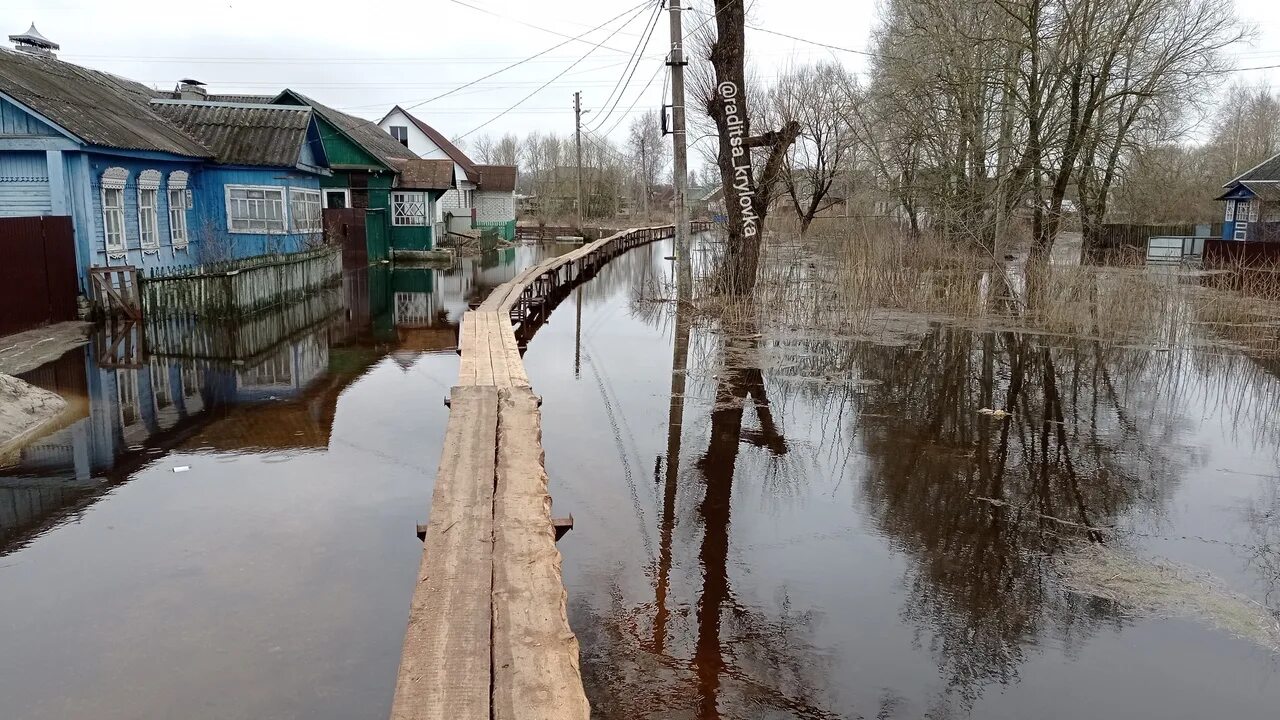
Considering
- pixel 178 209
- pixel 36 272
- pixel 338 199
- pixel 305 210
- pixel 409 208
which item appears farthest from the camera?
pixel 409 208

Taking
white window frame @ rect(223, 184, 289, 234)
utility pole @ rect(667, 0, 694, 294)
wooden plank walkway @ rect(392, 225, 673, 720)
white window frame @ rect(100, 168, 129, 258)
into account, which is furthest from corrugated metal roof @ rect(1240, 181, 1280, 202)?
white window frame @ rect(100, 168, 129, 258)

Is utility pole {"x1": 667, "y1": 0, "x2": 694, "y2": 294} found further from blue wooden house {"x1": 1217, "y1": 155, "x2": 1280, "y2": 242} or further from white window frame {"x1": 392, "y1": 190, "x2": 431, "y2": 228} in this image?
blue wooden house {"x1": 1217, "y1": 155, "x2": 1280, "y2": 242}

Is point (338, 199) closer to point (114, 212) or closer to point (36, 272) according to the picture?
point (114, 212)

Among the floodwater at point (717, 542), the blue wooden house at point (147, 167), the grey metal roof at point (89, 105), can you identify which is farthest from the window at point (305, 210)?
the floodwater at point (717, 542)

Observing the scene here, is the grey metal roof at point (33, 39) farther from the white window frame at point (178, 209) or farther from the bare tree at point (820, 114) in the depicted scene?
the bare tree at point (820, 114)

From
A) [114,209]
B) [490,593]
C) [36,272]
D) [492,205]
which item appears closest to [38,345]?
[36,272]

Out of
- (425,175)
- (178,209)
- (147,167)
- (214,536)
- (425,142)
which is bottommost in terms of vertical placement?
(214,536)

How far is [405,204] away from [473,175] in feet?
45.6

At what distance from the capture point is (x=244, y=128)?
2022cm

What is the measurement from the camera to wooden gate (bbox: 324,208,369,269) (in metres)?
23.7

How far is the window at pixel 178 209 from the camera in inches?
699

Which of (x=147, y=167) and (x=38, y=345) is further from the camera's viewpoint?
(x=147, y=167)

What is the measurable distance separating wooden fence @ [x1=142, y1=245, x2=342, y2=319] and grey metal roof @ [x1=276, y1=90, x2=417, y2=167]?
1016cm

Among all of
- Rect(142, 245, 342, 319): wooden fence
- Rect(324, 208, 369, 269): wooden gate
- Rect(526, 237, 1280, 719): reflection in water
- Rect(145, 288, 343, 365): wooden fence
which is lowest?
Rect(526, 237, 1280, 719): reflection in water
